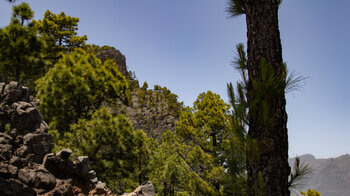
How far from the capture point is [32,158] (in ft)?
22.9

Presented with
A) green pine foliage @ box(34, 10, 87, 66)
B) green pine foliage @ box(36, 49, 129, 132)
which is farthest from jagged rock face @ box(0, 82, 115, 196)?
green pine foliage @ box(34, 10, 87, 66)

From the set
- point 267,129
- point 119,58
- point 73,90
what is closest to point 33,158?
point 73,90

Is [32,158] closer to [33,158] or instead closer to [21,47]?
[33,158]

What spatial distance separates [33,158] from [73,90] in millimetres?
3398

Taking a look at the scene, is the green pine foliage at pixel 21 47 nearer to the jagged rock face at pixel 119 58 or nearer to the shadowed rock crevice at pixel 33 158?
the shadowed rock crevice at pixel 33 158

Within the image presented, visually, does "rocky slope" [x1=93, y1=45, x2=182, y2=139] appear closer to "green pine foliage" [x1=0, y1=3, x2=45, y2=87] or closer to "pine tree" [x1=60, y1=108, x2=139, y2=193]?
"green pine foliage" [x1=0, y1=3, x2=45, y2=87]

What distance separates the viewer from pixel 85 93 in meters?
9.68

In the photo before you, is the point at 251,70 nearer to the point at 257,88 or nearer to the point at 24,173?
the point at 257,88

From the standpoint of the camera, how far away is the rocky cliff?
5820 mm

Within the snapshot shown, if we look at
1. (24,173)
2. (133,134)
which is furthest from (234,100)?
(133,134)

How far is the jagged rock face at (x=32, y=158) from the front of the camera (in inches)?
228

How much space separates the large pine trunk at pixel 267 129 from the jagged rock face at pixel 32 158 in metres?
5.65

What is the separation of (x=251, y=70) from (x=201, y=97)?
11798 millimetres

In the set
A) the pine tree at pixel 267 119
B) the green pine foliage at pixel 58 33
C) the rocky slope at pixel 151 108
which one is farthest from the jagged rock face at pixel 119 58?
the pine tree at pixel 267 119
